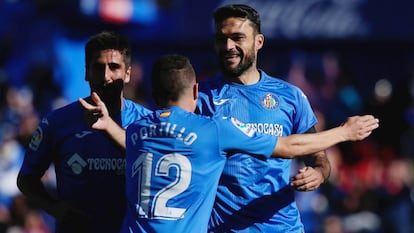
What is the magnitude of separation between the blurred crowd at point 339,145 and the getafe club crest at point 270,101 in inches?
249

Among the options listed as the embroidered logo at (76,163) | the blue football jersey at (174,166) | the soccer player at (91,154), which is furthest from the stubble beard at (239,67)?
the embroidered logo at (76,163)

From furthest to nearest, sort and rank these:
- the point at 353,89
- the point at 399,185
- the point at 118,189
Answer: the point at 353,89
the point at 399,185
the point at 118,189

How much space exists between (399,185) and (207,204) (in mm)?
8056

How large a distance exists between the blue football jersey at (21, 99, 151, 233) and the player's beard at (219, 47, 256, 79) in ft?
2.51

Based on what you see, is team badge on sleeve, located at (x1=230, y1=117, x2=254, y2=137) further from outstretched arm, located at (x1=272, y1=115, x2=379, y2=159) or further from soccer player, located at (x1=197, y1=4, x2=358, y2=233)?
soccer player, located at (x1=197, y1=4, x2=358, y2=233)

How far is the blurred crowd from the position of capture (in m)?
13.9

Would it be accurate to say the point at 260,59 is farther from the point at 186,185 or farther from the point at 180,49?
the point at 186,185

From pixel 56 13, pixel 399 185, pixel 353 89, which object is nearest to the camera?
pixel 399 185

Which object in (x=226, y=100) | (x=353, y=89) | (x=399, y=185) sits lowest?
(x=399, y=185)

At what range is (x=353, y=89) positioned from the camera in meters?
16.5

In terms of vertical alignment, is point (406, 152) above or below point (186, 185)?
below

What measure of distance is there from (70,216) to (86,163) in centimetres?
38

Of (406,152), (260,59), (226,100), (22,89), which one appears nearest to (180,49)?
(260,59)

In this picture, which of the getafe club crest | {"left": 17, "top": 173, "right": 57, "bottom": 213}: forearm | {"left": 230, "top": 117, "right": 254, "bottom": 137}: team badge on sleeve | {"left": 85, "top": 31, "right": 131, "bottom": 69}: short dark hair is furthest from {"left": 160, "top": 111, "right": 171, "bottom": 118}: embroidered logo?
{"left": 17, "top": 173, "right": 57, "bottom": 213}: forearm
